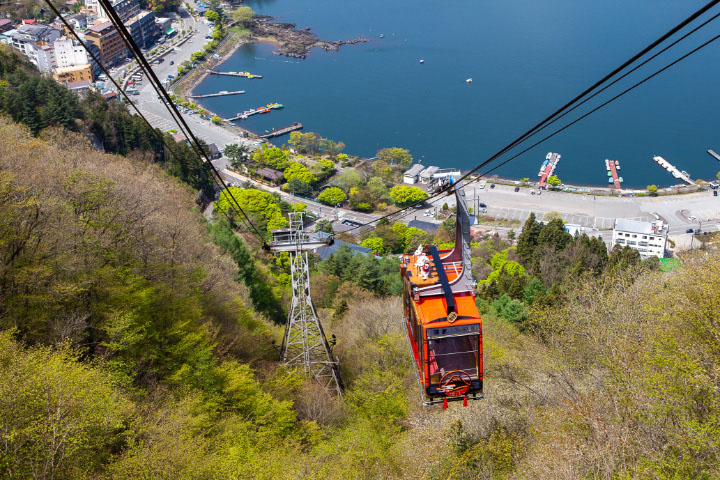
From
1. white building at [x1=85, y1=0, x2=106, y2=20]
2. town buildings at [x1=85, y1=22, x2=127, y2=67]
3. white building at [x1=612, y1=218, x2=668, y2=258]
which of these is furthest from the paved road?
white building at [x1=85, y1=0, x2=106, y2=20]

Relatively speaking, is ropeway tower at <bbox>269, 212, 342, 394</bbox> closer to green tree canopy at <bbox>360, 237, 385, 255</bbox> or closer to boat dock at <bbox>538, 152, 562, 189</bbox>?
green tree canopy at <bbox>360, 237, 385, 255</bbox>

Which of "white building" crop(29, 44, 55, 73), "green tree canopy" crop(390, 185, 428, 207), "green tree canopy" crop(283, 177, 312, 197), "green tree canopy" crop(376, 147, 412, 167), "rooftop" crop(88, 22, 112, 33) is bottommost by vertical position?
"green tree canopy" crop(390, 185, 428, 207)

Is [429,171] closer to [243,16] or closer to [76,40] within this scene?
[76,40]

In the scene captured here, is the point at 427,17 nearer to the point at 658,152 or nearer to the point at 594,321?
the point at 658,152

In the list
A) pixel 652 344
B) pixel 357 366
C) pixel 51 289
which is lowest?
pixel 357 366

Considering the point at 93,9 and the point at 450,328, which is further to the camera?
the point at 93,9

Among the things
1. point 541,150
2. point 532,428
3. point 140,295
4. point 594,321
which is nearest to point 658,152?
point 541,150

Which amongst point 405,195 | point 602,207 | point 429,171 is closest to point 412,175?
point 429,171
